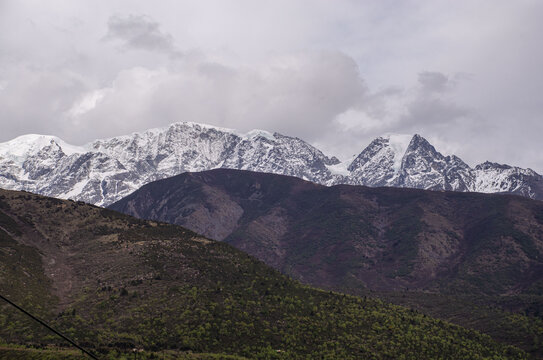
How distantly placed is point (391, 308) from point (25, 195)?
404 feet

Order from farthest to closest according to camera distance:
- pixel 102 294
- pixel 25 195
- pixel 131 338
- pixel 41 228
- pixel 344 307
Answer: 1. pixel 25 195
2. pixel 41 228
3. pixel 344 307
4. pixel 102 294
5. pixel 131 338

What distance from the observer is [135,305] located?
11931 cm

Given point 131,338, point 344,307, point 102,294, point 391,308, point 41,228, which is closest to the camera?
point 131,338

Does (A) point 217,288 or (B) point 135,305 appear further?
(A) point 217,288

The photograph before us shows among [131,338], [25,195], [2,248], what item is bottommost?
[131,338]

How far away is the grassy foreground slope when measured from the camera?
108125 millimetres

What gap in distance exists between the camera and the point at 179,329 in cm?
10962

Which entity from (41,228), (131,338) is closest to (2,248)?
(41,228)

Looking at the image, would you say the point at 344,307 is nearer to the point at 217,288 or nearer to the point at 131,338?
the point at 217,288

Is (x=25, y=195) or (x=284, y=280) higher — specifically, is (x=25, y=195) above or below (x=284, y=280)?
above

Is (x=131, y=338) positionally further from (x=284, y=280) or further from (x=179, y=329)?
(x=284, y=280)

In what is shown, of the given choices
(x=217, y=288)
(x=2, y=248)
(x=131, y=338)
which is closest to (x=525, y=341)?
(x=217, y=288)

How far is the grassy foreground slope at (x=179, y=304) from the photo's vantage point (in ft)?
355

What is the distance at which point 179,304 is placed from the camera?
4737 inches
